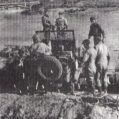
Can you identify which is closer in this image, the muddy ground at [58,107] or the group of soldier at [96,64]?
the muddy ground at [58,107]

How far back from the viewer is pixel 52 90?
434 centimetres

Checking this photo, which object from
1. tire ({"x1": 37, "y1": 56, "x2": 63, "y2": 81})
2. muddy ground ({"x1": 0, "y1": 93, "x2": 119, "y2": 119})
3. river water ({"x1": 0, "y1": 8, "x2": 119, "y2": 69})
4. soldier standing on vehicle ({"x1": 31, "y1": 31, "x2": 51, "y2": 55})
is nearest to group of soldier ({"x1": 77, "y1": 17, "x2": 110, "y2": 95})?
muddy ground ({"x1": 0, "y1": 93, "x2": 119, "y2": 119})

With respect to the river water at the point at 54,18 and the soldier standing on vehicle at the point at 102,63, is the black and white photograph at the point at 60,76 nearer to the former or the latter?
the soldier standing on vehicle at the point at 102,63

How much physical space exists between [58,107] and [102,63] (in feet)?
2.17

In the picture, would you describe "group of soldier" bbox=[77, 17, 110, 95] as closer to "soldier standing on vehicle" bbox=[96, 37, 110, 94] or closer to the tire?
"soldier standing on vehicle" bbox=[96, 37, 110, 94]

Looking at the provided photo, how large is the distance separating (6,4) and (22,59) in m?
0.94

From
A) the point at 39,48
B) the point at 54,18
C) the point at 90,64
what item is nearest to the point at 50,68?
the point at 39,48

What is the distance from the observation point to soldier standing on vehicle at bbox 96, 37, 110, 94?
13.4 ft

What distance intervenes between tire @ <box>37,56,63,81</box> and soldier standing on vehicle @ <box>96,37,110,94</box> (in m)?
0.40

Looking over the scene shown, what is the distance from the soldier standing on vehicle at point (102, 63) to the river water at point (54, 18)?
1118mm

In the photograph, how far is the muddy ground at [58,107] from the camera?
3781mm

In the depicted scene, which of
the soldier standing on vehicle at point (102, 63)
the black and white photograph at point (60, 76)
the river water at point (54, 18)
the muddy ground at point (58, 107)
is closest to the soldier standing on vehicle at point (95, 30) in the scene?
the black and white photograph at point (60, 76)

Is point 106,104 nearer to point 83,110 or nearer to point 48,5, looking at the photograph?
point 83,110

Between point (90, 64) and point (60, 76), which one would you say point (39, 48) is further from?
point (90, 64)
